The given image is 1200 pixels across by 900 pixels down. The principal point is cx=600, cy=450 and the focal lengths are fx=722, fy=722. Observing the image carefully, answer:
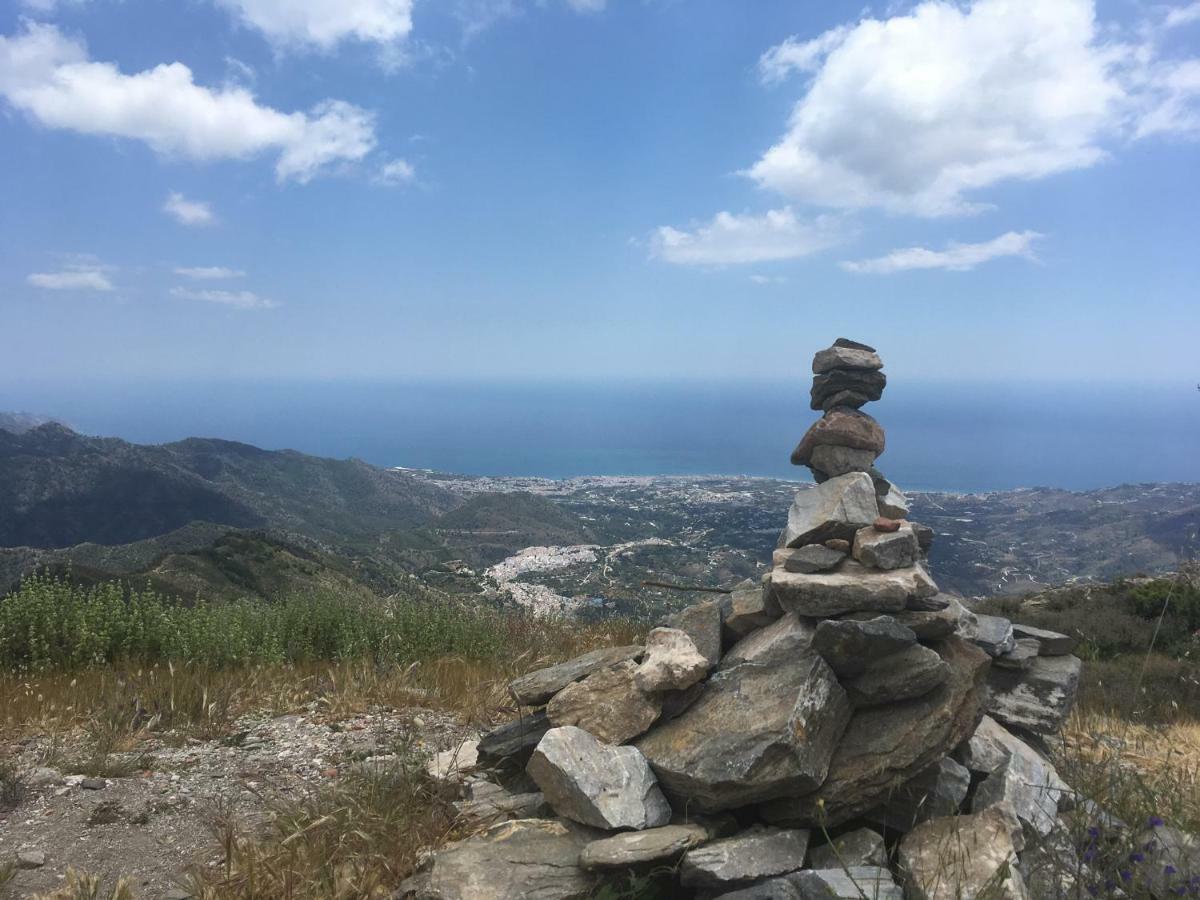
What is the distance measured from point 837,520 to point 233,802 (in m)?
4.93

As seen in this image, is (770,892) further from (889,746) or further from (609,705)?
(609,705)

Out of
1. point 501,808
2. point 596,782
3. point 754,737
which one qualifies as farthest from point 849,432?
point 501,808

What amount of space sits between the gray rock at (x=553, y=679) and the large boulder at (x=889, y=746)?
65.9 inches

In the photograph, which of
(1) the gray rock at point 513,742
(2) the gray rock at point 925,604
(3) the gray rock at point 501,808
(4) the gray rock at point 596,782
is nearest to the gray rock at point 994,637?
(2) the gray rock at point 925,604

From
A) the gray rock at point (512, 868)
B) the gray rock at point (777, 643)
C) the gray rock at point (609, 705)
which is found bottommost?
the gray rock at point (512, 868)

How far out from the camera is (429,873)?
13.5 ft

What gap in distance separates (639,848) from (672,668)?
1286 millimetres

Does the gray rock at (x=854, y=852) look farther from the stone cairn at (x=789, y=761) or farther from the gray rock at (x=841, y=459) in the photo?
the gray rock at (x=841, y=459)

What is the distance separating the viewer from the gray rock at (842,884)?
3.59 metres

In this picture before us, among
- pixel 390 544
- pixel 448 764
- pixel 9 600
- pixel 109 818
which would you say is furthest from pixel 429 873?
pixel 390 544

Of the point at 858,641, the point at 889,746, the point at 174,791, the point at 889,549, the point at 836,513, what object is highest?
the point at 836,513

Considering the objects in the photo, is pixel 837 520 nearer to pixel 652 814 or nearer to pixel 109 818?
pixel 652 814

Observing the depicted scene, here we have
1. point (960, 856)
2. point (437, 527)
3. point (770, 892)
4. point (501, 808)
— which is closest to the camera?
point (770, 892)

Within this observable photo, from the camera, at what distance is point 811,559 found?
5492 mm
